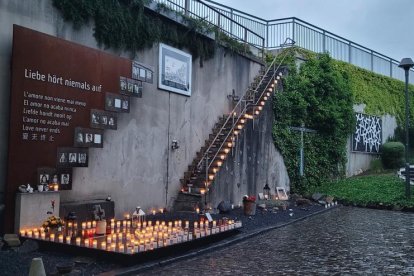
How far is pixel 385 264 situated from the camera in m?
8.21

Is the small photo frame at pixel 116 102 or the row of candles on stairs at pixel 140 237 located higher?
the small photo frame at pixel 116 102

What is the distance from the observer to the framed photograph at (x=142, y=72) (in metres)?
12.2

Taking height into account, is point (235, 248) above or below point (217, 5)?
below

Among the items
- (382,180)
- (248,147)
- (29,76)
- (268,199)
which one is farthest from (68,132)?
(382,180)

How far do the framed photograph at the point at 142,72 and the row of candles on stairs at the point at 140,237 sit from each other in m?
3.98

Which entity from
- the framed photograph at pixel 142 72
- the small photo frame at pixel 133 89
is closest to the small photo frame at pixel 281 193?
the framed photograph at pixel 142 72

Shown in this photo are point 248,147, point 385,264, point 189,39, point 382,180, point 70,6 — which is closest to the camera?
point 385,264

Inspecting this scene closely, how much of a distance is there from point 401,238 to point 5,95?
9212 millimetres

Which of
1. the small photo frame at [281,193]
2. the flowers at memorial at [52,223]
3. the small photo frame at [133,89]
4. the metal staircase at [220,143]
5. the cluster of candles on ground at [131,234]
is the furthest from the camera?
the small photo frame at [281,193]

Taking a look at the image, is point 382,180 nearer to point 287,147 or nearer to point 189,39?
point 287,147

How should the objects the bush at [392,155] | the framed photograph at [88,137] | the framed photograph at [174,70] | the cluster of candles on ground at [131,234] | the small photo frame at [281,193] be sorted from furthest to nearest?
1. the bush at [392,155]
2. the small photo frame at [281,193]
3. the framed photograph at [174,70]
4. the framed photograph at [88,137]
5. the cluster of candles on ground at [131,234]

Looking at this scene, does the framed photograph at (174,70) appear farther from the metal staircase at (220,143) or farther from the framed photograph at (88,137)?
the framed photograph at (88,137)

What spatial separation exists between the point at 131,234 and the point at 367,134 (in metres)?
18.5

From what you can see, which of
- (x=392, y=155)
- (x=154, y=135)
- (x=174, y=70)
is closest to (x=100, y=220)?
(x=154, y=135)
